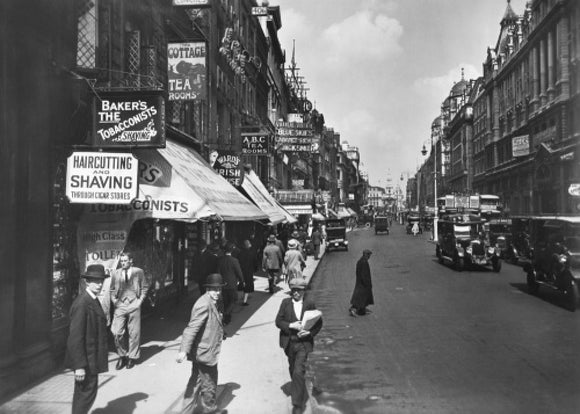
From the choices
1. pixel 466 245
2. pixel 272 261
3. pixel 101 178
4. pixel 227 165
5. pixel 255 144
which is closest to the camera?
pixel 101 178

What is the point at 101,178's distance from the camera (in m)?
8.46

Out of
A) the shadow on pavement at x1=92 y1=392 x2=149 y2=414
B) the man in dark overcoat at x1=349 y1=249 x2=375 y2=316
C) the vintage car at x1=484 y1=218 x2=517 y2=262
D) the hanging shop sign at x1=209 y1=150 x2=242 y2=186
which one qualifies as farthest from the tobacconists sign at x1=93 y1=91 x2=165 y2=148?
the vintage car at x1=484 y1=218 x2=517 y2=262

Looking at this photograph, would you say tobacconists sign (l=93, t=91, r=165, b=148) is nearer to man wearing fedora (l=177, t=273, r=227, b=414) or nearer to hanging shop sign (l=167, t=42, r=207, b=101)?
man wearing fedora (l=177, t=273, r=227, b=414)

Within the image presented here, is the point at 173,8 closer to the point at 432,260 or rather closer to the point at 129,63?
the point at 129,63

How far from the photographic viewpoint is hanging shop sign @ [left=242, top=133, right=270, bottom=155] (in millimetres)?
23453

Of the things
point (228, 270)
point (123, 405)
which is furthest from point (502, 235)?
point (123, 405)

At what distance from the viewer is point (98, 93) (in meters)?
8.80

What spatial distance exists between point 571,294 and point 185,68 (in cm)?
1184

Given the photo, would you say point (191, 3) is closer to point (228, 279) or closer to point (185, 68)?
→ point (185, 68)

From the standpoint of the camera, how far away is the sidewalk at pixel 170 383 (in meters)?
6.83

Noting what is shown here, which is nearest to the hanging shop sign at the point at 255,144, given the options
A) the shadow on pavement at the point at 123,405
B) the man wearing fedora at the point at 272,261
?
the man wearing fedora at the point at 272,261

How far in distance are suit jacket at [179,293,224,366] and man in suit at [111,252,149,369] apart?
116 inches

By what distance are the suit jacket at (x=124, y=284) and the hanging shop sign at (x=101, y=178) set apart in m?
1.40

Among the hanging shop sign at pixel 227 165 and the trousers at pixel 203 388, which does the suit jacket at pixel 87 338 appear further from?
the hanging shop sign at pixel 227 165
